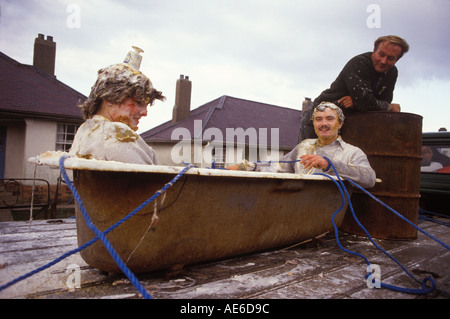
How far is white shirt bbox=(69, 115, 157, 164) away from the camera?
1.63 m

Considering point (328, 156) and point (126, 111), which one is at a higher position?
point (126, 111)

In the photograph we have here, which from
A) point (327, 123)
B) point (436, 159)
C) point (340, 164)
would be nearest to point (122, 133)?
point (340, 164)

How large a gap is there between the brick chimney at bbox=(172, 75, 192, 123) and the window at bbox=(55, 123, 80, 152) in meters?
7.81

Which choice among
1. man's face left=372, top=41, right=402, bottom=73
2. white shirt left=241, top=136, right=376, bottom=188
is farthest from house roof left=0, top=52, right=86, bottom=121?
man's face left=372, top=41, right=402, bottom=73

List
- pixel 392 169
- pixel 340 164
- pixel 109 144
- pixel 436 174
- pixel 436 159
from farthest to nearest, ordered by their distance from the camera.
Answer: pixel 436 159 → pixel 436 174 → pixel 392 169 → pixel 340 164 → pixel 109 144

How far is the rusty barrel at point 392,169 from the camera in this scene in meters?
3.29

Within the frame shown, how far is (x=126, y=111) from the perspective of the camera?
76.8 inches

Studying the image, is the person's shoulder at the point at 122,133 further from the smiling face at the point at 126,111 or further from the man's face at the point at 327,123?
the man's face at the point at 327,123

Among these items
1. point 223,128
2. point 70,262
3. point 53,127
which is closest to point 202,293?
point 70,262

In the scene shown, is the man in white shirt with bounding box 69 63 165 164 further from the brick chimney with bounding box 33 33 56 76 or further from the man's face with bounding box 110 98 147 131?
the brick chimney with bounding box 33 33 56 76

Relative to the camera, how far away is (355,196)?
347cm

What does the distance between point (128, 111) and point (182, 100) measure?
1671 centimetres

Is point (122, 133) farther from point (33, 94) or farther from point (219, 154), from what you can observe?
point (219, 154)
